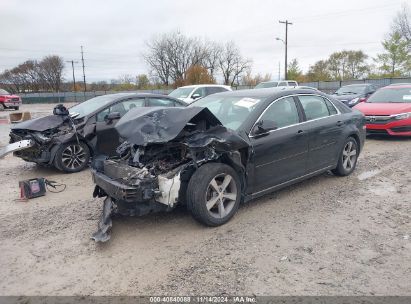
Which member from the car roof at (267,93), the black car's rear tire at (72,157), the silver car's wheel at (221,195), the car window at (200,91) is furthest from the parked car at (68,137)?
the car window at (200,91)

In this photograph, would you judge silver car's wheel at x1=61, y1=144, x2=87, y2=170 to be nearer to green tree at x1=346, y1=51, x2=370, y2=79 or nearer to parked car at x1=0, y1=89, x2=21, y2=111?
parked car at x1=0, y1=89, x2=21, y2=111

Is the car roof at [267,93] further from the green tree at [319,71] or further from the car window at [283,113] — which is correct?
the green tree at [319,71]

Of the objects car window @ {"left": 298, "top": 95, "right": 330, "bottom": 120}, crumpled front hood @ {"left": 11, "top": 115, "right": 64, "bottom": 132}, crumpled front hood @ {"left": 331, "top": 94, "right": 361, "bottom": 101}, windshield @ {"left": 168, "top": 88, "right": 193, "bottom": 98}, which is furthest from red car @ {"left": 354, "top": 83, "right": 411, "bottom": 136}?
crumpled front hood @ {"left": 11, "top": 115, "right": 64, "bottom": 132}

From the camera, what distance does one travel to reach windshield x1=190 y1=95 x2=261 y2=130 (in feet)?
15.5

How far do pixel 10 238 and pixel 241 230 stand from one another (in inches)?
106

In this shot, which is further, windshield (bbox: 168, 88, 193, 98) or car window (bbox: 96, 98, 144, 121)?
windshield (bbox: 168, 88, 193, 98)

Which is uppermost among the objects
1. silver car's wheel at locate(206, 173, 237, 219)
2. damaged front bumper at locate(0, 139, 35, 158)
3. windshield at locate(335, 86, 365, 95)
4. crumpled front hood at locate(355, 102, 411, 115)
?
windshield at locate(335, 86, 365, 95)

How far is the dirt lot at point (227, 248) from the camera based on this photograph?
120 inches

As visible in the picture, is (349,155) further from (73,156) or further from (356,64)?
(356,64)

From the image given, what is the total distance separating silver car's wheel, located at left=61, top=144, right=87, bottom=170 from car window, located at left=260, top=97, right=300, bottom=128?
161 inches

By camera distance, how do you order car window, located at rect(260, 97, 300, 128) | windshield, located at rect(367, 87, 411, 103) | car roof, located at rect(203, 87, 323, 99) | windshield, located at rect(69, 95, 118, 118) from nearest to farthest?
A: car window, located at rect(260, 97, 300, 128) → car roof, located at rect(203, 87, 323, 99) → windshield, located at rect(69, 95, 118, 118) → windshield, located at rect(367, 87, 411, 103)

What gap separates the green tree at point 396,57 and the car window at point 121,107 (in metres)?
41.1

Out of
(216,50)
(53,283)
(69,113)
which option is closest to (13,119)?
(69,113)

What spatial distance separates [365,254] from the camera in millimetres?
3510
